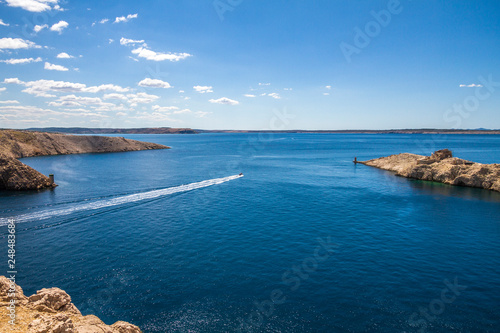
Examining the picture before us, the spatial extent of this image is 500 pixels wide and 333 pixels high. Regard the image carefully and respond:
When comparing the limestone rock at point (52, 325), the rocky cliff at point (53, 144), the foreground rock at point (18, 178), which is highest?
the rocky cliff at point (53, 144)

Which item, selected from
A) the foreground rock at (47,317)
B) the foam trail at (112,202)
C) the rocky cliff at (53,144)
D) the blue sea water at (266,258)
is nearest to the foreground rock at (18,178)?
the blue sea water at (266,258)

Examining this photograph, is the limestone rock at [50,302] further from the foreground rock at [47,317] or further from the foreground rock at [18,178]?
the foreground rock at [18,178]

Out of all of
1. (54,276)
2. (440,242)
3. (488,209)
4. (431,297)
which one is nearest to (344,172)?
(488,209)

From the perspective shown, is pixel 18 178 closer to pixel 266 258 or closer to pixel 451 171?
pixel 266 258

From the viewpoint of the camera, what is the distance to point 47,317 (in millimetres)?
14133

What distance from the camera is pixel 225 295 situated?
71.6ft

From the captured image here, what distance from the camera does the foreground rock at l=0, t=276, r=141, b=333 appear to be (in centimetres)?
1303

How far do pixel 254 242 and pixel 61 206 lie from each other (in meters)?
32.5

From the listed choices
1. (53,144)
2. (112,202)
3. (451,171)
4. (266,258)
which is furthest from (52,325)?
(53,144)

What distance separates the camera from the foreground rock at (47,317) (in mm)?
13031

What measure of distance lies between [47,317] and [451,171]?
7626 cm

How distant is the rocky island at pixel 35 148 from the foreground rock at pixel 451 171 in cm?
8402

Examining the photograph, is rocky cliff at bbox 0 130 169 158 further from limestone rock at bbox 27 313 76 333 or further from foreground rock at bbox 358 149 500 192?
foreground rock at bbox 358 149 500 192

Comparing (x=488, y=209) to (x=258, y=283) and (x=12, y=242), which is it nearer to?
(x=258, y=283)
